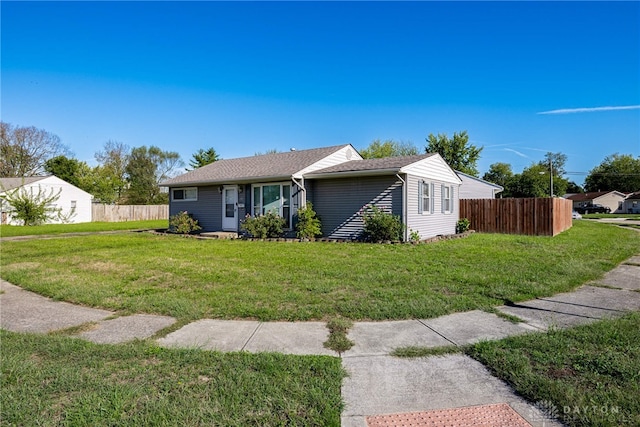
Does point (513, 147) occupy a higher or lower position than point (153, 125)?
higher

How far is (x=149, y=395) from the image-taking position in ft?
8.52

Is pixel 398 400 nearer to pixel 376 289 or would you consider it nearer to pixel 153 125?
pixel 376 289

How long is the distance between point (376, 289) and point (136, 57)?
47.6 feet

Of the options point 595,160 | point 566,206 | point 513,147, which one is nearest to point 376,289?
point 566,206

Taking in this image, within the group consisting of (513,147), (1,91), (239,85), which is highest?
(513,147)

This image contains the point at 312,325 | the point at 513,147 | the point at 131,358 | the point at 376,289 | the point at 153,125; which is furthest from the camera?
the point at 513,147

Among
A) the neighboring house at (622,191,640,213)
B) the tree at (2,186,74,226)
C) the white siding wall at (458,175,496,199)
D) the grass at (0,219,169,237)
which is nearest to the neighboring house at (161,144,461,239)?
the grass at (0,219,169,237)

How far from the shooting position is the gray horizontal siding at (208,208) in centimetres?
1714

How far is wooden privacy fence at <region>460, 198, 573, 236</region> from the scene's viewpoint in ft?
52.1

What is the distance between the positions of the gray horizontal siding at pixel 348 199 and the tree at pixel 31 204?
84.5ft

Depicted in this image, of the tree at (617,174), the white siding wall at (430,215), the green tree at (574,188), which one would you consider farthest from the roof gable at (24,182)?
the green tree at (574,188)

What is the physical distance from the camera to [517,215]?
16.7m

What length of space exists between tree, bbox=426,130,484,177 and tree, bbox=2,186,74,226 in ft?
134

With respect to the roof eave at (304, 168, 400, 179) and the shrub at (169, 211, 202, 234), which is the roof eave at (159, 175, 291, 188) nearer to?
the roof eave at (304, 168, 400, 179)
